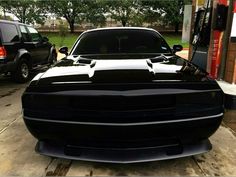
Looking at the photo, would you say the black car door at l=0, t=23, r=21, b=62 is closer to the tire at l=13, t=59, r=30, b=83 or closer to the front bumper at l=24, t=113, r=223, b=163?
the tire at l=13, t=59, r=30, b=83

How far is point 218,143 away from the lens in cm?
390

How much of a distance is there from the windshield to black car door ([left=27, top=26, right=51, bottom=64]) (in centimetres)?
500

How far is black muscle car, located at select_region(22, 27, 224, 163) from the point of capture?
278 centimetres

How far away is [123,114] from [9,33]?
611cm

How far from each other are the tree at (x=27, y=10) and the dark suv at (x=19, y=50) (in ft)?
115

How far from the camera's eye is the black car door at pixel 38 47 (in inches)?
370

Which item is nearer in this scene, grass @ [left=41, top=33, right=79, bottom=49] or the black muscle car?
the black muscle car

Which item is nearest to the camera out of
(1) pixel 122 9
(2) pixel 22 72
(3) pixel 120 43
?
(3) pixel 120 43

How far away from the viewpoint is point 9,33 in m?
7.95

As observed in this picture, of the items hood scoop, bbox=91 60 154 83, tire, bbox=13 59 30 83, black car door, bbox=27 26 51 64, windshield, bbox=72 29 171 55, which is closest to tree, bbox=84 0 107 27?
black car door, bbox=27 26 51 64

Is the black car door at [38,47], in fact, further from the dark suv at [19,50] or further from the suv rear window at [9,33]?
the suv rear window at [9,33]

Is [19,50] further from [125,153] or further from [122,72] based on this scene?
[125,153]

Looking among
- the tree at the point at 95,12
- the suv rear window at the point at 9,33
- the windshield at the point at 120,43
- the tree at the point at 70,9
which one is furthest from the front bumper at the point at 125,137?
the tree at the point at 70,9

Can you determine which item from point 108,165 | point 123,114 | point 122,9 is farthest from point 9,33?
point 122,9
